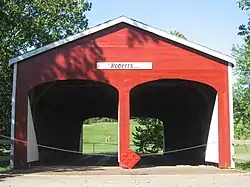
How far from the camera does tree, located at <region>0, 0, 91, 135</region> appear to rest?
24.5 metres

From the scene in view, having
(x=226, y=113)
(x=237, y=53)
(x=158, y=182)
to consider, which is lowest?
(x=158, y=182)

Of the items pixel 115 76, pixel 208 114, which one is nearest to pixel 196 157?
pixel 208 114

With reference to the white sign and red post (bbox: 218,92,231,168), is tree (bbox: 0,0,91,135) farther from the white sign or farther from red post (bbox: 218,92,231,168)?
red post (bbox: 218,92,231,168)

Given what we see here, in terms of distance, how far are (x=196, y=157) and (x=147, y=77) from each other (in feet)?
24.0

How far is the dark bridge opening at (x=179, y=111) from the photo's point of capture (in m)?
20.4

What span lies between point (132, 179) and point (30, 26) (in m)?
15.9

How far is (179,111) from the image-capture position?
27.7 metres

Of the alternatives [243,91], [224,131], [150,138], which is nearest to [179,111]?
[243,91]

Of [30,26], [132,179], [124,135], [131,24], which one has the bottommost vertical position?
[132,179]

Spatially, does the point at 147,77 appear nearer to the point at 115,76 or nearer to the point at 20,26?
the point at 115,76

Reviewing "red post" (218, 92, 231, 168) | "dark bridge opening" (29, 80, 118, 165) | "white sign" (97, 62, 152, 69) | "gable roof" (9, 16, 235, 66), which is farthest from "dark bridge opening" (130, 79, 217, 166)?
"white sign" (97, 62, 152, 69)

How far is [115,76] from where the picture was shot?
17.0 m

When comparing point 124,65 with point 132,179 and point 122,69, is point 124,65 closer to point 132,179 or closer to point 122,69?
point 122,69

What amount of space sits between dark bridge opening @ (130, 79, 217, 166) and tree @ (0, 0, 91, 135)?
20.1 feet
